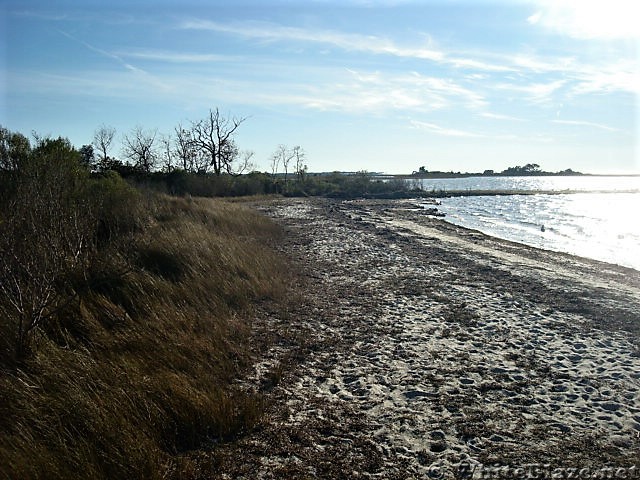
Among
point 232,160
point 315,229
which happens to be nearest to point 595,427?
point 315,229

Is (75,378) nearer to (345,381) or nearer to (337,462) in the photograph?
(337,462)

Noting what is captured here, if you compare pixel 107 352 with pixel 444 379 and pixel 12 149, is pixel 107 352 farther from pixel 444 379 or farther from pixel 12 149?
pixel 12 149

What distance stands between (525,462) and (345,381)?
2459mm

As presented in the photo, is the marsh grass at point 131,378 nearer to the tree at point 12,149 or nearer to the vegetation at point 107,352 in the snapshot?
the vegetation at point 107,352

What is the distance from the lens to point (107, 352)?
18.1ft

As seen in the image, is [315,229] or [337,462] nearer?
[337,462]

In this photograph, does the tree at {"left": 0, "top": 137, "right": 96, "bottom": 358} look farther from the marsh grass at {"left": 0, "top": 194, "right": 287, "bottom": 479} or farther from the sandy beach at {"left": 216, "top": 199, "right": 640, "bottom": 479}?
the sandy beach at {"left": 216, "top": 199, "right": 640, "bottom": 479}

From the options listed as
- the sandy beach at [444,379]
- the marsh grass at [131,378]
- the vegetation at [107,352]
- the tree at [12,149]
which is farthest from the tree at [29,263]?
the tree at [12,149]

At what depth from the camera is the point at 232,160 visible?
66.9 metres

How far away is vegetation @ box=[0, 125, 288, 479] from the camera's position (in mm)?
3838

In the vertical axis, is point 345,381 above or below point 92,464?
below

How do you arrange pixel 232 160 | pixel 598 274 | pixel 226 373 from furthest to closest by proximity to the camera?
pixel 232 160, pixel 598 274, pixel 226 373

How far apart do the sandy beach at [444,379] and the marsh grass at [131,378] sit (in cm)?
47

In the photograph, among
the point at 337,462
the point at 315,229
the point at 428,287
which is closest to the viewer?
the point at 337,462
